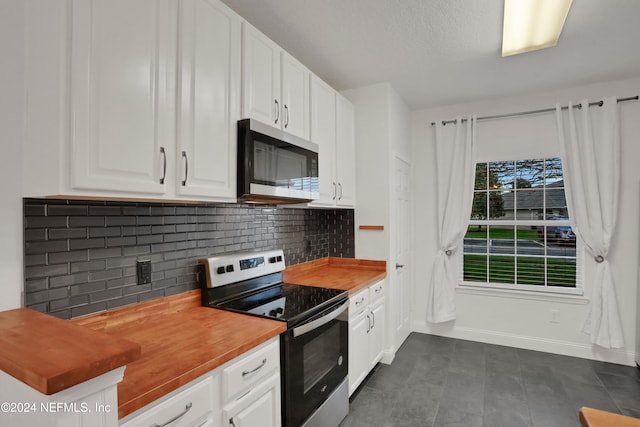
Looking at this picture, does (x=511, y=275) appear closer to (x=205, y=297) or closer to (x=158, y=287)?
(x=205, y=297)

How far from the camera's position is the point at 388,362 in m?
3.01

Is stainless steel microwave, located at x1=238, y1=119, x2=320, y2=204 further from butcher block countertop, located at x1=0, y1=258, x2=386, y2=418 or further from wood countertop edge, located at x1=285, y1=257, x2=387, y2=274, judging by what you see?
wood countertop edge, located at x1=285, y1=257, x2=387, y2=274

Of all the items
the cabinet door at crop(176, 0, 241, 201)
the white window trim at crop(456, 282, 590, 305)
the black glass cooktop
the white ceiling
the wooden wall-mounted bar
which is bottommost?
the white window trim at crop(456, 282, 590, 305)

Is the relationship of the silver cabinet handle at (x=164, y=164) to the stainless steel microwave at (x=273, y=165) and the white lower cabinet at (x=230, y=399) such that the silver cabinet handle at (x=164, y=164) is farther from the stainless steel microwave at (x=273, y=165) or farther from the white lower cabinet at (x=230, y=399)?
the white lower cabinet at (x=230, y=399)

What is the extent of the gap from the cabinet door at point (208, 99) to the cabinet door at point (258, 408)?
2.87 ft

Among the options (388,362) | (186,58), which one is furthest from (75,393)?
(388,362)

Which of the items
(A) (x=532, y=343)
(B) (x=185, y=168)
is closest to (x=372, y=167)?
(B) (x=185, y=168)

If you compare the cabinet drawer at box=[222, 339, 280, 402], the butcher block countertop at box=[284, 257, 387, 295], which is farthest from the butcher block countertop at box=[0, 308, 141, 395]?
the butcher block countertop at box=[284, 257, 387, 295]

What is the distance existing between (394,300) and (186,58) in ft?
8.71

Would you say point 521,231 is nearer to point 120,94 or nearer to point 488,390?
point 488,390

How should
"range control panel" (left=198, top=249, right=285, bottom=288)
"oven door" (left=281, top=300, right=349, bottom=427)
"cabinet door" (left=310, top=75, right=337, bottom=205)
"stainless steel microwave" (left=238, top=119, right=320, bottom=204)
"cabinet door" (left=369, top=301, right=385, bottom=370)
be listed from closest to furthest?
1. "oven door" (left=281, top=300, right=349, bottom=427)
2. "stainless steel microwave" (left=238, top=119, right=320, bottom=204)
3. "range control panel" (left=198, top=249, right=285, bottom=288)
4. "cabinet door" (left=310, top=75, right=337, bottom=205)
5. "cabinet door" (left=369, top=301, right=385, bottom=370)

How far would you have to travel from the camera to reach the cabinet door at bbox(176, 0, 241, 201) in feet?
4.63

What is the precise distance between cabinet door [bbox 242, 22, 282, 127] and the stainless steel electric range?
0.87 meters

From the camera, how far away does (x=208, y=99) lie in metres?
1.52
